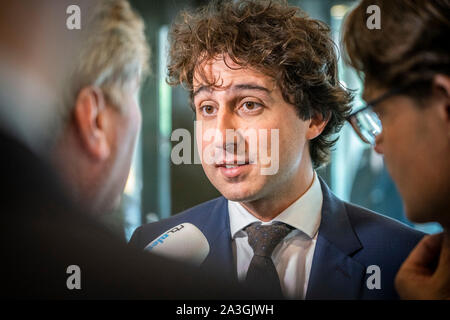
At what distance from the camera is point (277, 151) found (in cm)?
138

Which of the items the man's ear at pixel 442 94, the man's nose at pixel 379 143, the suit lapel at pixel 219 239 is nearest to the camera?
the man's ear at pixel 442 94

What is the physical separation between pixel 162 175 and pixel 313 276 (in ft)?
1.79

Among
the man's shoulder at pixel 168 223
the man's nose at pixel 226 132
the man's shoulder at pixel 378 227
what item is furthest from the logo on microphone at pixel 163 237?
the man's shoulder at pixel 378 227

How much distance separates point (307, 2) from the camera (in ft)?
4.60

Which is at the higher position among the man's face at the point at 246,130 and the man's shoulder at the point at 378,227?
the man's face at the point at 246,130

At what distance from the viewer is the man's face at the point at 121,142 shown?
1440mm

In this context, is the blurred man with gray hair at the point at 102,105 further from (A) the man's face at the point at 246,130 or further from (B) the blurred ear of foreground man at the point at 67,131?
(A) the man's face at the point at 246,130

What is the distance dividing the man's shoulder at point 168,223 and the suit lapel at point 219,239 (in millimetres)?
20

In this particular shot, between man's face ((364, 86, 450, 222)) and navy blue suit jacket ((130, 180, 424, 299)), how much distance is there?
10 cm

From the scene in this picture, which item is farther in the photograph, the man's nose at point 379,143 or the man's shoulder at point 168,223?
the man's shoulder at point 168,223

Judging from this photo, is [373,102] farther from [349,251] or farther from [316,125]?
[349,251]
